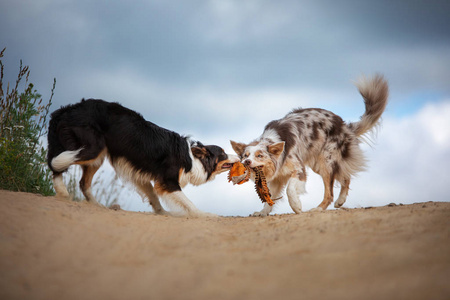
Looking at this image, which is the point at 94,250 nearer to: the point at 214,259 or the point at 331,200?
the point at 214,259

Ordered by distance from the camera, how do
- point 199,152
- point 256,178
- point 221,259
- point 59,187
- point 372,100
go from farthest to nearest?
point 372,100 < point 199,152 < point 256,178 < point 59,187 < point 221,259

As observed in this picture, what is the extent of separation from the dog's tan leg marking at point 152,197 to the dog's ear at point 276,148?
217 centimetres

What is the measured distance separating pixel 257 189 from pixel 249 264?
141 inches

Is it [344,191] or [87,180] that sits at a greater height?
[344,191]

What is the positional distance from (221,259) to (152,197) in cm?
393

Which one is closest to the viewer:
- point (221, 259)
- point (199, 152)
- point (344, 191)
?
point (221, 259)

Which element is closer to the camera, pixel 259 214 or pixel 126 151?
pixel 126 151

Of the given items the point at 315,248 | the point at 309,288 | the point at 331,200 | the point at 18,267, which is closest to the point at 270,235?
the point at 315,248

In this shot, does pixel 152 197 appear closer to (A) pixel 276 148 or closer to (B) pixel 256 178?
(B) pixel 256 178

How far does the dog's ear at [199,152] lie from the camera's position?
6734 millimetres

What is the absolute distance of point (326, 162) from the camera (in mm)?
7363

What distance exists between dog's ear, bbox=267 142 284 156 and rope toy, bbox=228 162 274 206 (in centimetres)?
33

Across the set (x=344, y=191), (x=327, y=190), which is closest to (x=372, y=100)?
(x=344, y=191)

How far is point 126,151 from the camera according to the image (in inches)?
240
